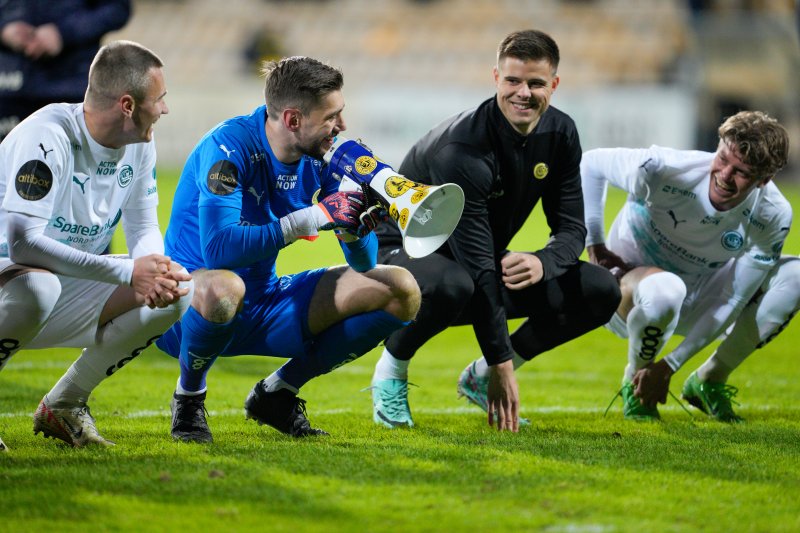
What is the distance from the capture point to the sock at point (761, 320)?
5.53 meters

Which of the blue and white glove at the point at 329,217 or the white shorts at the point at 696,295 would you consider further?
the white shorts at the point at 696,295

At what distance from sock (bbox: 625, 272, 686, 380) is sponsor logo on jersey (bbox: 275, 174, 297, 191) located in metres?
1.87

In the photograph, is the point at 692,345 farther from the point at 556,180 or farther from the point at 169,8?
the point at 169,8

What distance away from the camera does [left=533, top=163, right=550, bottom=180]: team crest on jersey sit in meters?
5.10

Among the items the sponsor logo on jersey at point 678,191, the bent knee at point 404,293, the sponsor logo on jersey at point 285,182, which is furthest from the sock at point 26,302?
the sponsor logo on jersey at point 678,191

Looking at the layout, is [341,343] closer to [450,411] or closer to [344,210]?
[344,210]

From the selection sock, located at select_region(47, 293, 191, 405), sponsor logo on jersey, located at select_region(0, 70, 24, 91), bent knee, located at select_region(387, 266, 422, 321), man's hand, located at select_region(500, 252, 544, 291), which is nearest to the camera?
sock, located at select_region(47, 293, 191, 405)

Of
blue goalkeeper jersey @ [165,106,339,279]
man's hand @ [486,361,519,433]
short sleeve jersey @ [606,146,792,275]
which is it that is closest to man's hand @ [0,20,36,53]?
blue goalkeeper jersey @ [165,106,339,279]

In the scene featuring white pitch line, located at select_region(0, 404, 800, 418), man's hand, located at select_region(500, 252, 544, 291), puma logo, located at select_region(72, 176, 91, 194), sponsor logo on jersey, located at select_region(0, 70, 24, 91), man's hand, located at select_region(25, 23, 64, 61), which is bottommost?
white pitch line, located at select_region(0, 404, 800, 418)

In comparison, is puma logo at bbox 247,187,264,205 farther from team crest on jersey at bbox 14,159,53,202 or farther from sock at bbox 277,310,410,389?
team crest on jersey at bbox 14,159,53,202

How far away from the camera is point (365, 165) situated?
4238 mm

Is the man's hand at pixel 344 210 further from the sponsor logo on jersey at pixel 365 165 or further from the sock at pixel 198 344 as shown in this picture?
the sock at pixel 198 344

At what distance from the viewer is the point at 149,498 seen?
340 centimetres

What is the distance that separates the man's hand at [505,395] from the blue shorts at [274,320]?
81 centimetres
